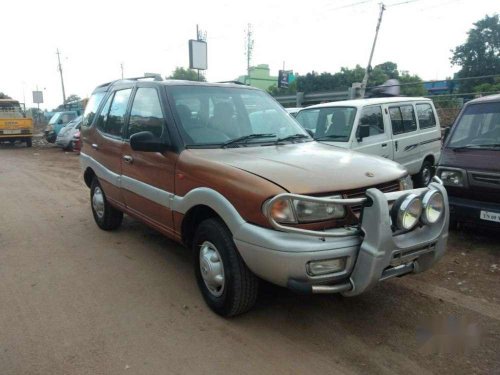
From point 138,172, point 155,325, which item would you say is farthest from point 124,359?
point 138,172

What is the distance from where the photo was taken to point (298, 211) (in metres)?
2.94

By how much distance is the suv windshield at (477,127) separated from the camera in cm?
552

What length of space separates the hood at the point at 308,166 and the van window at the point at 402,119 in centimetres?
438

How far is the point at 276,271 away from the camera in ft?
9.50

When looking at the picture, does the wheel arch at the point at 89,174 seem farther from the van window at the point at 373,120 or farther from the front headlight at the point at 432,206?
the front headlight at the point at 432,206

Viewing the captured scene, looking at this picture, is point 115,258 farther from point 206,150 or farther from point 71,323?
point 206,150

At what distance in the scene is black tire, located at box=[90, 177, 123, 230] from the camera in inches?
227

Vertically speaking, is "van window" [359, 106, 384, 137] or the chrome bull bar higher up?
"van window" [359, 106, 384, 137]

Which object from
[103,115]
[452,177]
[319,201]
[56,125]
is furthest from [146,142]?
[56,125]

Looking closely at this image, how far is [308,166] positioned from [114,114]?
9.65 feet

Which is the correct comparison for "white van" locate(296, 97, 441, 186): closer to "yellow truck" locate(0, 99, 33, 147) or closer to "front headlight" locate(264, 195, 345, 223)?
"front headlight" locate(264, 195, 345, 223)

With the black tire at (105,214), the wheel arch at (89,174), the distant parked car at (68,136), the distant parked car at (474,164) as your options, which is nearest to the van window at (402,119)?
the distant parked car at (474,164)

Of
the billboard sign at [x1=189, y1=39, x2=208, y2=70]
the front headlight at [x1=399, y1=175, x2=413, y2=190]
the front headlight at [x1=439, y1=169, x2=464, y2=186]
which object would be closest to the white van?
the front headlight at [x1=439, y1=169, x2=464, y2=186]

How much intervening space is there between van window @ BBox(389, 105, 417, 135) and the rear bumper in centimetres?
294
